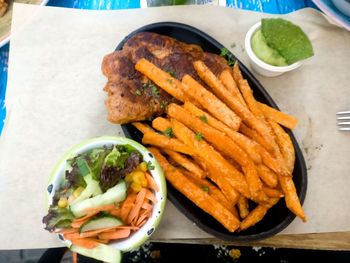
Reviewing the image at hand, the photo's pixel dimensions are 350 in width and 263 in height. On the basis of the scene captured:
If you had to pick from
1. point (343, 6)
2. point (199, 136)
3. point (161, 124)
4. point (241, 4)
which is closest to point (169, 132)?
point (161, 124)

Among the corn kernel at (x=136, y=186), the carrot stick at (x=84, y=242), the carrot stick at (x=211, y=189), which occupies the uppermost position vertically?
the corn kernel at (x=136, y=186)

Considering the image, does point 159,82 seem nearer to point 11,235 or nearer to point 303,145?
point 303,145

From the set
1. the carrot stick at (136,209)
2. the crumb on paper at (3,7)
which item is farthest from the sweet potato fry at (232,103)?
the crumb on paper at (3,7)

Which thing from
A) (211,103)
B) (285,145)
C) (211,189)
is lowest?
(211,189)

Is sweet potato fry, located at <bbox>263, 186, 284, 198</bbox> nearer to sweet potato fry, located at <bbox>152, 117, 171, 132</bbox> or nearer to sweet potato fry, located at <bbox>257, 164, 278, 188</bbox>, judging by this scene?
sweet potato fry, located at <bbox>257, 164, 278, 188</bbox>

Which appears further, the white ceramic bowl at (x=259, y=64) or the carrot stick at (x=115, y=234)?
the white ceramic bowl at (x=259, y=64)

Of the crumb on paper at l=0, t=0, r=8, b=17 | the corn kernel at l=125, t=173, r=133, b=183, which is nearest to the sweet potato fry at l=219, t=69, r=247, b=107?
the corn kernel at l=125, t=173, r=133, b=183

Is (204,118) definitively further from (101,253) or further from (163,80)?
(101,253)

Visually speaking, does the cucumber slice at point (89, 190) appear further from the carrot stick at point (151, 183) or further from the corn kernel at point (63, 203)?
the carrot stick at point (151, 183)
